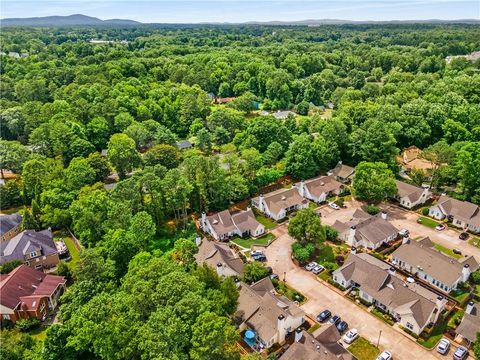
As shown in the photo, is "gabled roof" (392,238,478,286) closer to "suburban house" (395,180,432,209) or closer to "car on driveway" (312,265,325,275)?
"car on driveway" (312,265,325,275)

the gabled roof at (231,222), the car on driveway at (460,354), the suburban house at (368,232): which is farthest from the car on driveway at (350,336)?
the gabled roof at (231,222)

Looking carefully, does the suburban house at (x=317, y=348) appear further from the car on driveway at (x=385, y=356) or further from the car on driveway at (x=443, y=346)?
the car on driveway at (x=443, y=346)

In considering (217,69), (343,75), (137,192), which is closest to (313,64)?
(343,75)

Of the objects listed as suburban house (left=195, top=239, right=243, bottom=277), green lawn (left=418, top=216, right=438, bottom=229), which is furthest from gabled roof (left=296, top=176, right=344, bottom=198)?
suburban house (left=195, top=239, right=243, bottom=277)

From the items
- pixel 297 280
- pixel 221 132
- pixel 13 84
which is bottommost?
pixel 297 280

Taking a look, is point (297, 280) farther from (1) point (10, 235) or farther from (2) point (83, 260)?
(1) point (10, 235)

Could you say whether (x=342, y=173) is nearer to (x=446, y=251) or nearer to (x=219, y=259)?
(x=446, y=251)

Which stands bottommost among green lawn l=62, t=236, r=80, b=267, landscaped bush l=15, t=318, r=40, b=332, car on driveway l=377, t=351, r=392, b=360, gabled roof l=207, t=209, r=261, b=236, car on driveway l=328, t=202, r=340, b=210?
green lawn l=62, t=236, r=80, b=267
